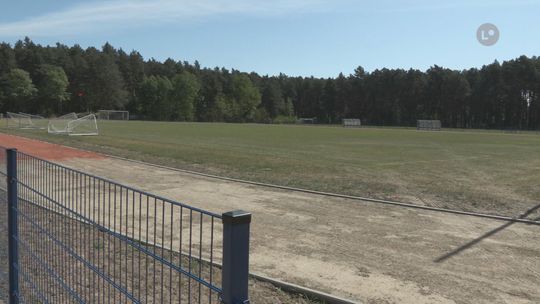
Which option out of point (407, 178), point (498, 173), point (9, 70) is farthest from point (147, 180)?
point (9, 70)

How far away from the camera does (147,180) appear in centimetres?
1458

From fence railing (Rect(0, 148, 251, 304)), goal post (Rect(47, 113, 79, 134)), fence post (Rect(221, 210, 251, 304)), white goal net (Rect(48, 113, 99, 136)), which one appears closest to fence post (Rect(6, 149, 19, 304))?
fence railing (Rect(0, 148, 251, 304))

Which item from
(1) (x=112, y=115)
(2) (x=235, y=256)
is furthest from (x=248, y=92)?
(2) (x=235, y=256)

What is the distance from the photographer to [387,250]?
7305mm

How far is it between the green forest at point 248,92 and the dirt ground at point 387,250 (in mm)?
116586

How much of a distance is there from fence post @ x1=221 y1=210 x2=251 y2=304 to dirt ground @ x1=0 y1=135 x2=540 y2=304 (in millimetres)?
3679

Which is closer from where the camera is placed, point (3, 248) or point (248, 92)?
point (3, 248)

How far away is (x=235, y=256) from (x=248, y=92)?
492 ft

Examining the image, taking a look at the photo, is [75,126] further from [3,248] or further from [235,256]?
[235,256]

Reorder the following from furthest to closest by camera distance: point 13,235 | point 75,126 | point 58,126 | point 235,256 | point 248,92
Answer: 1. point 248,92
2. point 58,126
3. point 75,126
4. point 13,235
5. point 235,256

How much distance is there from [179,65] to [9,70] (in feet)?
190

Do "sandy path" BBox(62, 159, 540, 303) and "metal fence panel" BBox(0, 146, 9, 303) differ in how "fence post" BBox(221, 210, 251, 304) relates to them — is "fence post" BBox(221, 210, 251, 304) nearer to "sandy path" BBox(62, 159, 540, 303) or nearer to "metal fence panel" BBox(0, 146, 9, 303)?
"sandy path" BBox(62, 159, 540, 303)

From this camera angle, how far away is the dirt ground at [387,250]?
570 centimetres

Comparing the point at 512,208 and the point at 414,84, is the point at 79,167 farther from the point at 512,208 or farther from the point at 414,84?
the point at 414,84
